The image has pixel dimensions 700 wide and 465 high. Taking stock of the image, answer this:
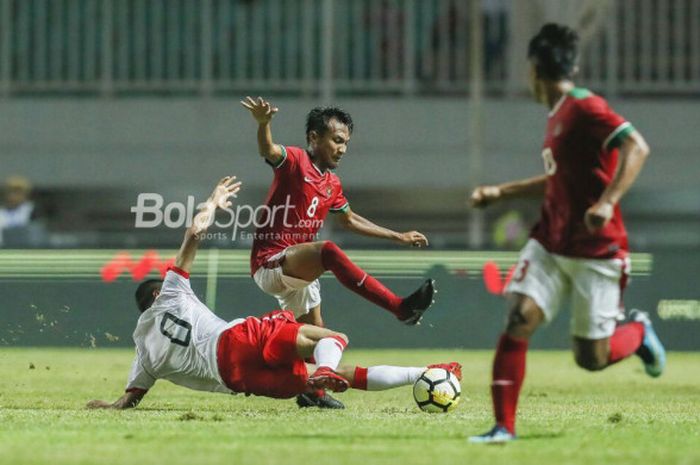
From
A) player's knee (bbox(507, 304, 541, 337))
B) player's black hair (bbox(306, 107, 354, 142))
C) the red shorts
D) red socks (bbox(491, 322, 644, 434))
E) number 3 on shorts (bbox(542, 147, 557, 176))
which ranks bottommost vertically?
the red shorts

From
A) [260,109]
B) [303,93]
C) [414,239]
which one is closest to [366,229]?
[414,239]

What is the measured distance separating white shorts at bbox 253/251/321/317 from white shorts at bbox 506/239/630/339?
2813 millimetres

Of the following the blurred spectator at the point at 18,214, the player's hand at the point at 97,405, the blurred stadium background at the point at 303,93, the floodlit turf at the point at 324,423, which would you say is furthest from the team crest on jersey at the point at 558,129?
the blurred stadium background at the point at 303,93

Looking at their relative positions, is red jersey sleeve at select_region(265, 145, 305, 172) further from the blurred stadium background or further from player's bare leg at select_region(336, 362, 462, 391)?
the blurred stadium background

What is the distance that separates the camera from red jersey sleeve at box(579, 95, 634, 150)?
8266 millimetres

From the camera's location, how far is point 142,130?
72.5ft

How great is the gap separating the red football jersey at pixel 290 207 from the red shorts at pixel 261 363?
104 cm

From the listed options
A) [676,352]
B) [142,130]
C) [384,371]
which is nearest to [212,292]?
[384,371]

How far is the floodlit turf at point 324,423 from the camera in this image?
25.7 feet

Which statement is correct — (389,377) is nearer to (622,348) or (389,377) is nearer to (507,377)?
(622,348)

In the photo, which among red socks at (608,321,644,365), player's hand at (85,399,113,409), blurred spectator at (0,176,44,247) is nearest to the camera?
red socks at (608,321,644,365)

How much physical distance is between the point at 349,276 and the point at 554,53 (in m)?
2.67

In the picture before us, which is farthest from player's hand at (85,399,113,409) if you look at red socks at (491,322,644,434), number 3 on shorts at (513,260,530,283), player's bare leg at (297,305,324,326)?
number 3 on shorts at (513,260,530,283)

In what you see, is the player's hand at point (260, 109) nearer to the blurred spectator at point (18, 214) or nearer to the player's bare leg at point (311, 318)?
the player's bare leg at point (311, 318)
